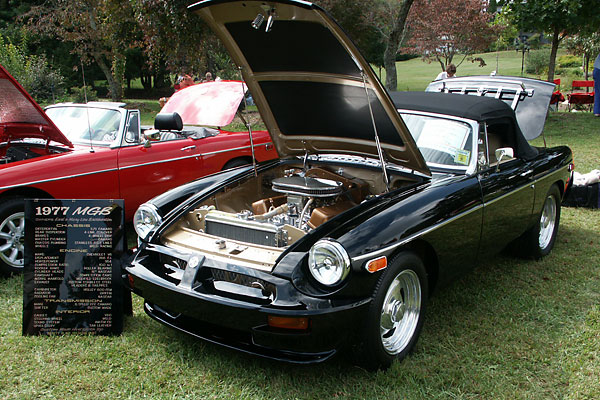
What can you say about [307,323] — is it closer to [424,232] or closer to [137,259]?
[424,232]

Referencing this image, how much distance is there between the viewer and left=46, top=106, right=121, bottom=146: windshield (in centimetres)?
542

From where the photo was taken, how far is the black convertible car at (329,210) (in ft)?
8.63

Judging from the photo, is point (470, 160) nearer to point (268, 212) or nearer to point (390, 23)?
point (268, 212)

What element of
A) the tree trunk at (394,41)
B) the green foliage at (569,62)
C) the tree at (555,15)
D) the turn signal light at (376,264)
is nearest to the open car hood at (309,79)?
the turn signal light at (376,264)

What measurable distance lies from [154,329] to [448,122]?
2673 mm

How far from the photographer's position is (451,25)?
2052 centimetres

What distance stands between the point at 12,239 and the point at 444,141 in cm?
373

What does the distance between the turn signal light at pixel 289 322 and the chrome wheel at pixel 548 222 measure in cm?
333

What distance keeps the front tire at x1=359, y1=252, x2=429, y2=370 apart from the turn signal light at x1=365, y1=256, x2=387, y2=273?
5 cm

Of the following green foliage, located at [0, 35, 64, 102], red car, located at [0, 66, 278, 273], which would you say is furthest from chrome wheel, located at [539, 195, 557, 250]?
green foliage, located at [0, 35, 64, 102]

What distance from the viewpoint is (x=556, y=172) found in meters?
4.71

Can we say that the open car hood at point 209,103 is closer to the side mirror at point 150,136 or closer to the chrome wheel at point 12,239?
the side mirror at point 150,136

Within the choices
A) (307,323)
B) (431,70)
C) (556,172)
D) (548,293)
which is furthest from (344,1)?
(431,70)

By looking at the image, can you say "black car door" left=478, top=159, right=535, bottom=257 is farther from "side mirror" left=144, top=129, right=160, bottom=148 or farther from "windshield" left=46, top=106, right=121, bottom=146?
"windshield" left=46, top=106, right=121, bottom=146
